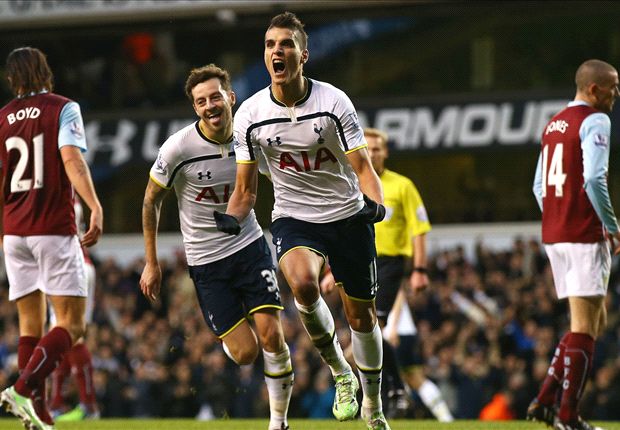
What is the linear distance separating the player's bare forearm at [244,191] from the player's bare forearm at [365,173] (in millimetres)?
→ 615

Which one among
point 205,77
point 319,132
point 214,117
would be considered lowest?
point 319,132

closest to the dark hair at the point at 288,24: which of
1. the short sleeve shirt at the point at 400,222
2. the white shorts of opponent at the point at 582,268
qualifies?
the white shorts of opponent at the point at 582,268

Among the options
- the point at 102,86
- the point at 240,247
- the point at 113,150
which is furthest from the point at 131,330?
the point at 240,247

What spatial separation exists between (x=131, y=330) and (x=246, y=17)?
6939 mm

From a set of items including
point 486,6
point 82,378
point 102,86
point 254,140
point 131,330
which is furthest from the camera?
point 102,86

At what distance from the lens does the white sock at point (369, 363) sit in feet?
24.4

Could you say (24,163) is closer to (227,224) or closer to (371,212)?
(227,224)

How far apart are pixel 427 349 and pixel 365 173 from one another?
30.5 feet

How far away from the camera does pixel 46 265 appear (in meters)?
7.62

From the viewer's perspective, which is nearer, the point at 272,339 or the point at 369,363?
the point at 369,363

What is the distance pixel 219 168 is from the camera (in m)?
8.10

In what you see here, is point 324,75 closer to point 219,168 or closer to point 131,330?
point 131,330

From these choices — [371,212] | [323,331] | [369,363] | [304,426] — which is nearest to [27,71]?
[323,331]

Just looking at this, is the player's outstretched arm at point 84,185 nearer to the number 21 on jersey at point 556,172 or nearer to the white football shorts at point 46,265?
the white football shorts at point 46,265
